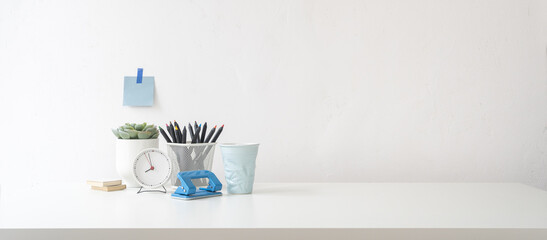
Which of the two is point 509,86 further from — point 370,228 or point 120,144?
point 120,144

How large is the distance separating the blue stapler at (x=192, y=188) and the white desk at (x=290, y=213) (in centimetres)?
2

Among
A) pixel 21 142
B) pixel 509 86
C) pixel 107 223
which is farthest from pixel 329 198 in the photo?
pixel 21 142

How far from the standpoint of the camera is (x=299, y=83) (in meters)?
1.37

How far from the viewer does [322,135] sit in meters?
1.38

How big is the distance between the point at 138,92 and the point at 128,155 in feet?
0.86

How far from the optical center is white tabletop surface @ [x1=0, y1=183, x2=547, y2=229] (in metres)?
0.79

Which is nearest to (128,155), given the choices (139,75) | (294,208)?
(139,75)

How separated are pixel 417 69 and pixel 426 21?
15cm

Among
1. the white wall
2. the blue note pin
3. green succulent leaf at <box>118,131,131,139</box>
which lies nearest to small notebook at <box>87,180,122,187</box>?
green succulent leaf at <box>118,131,131,139</box>

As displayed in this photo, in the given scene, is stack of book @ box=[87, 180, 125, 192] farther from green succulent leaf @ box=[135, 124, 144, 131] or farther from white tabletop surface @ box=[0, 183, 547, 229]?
green succulent leaf @ box=[135, 124, 144, 131]

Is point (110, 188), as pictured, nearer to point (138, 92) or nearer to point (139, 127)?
point (139, 127)

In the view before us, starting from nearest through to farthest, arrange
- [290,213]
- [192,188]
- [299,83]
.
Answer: [290,213] < [192,188] < [299,83]

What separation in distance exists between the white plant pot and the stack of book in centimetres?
3

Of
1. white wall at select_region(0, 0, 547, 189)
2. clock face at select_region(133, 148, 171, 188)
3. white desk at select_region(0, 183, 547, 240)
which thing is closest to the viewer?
white desk at select_region(0, 183, 547, 240)
